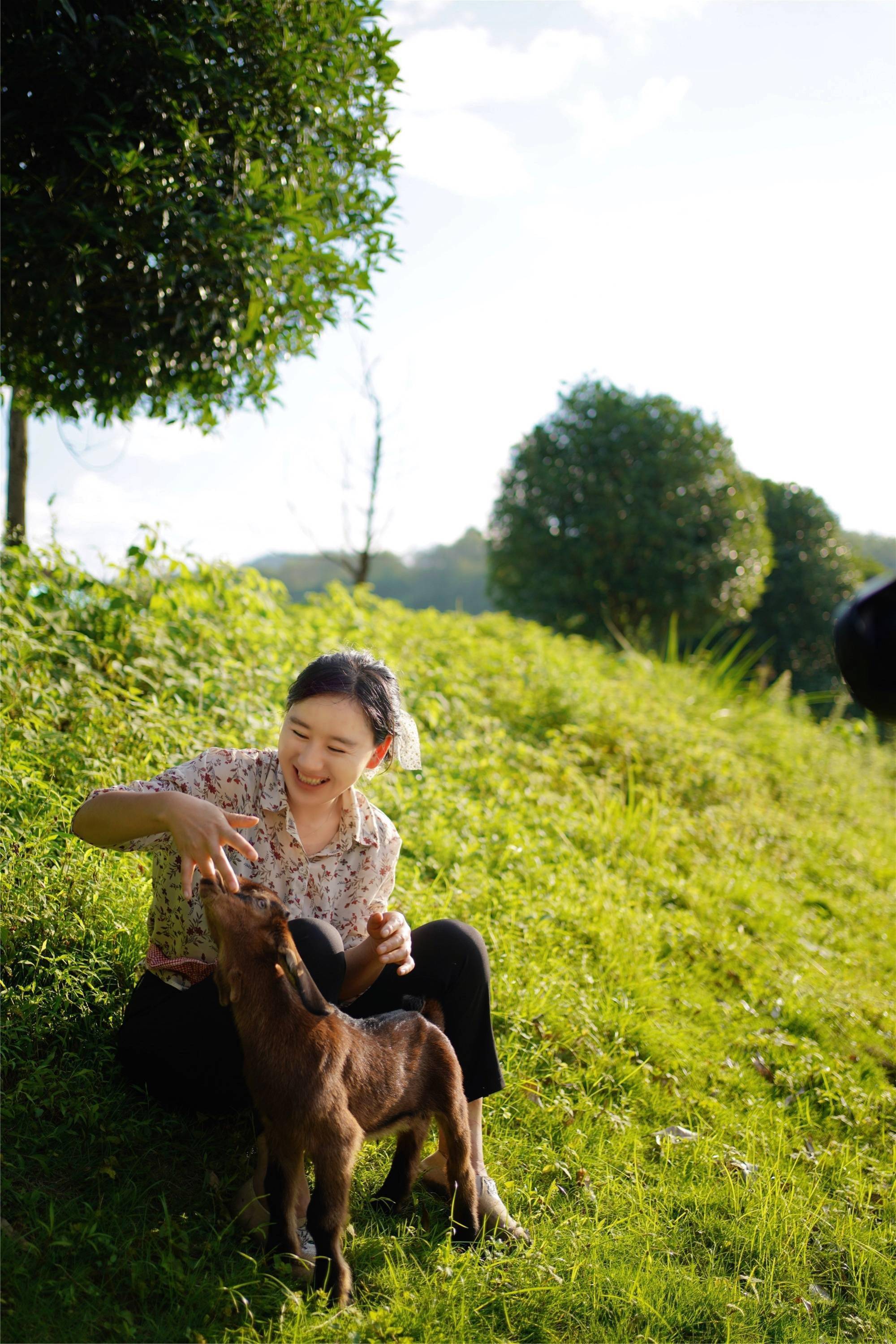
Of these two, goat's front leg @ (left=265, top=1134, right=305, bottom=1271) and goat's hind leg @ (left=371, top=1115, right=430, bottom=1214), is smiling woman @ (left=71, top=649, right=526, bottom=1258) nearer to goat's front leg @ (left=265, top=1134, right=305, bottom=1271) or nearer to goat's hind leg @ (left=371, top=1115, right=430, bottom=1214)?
goat's hind leg @ (left=371, top=1115, right=430, bottom=1214)

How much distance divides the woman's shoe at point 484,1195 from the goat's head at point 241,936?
85cm

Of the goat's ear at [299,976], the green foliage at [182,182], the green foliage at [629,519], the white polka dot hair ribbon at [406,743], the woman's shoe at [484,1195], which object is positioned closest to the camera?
the goat's ear at [299,976]

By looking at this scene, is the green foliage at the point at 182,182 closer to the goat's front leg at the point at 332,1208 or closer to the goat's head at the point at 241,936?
the goat's head at the point at 241,936

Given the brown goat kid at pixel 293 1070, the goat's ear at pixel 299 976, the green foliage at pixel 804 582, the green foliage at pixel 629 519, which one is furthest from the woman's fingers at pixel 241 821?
the green foliage at pixel 804 582

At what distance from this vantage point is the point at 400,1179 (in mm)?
2398

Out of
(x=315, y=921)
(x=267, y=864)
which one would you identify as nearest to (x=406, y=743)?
(x=267, y=864)

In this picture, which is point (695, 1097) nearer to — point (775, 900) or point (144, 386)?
point (775, 900)

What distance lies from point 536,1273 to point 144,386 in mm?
4341

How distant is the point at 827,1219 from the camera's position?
2.85m

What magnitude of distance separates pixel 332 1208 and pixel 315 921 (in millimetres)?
596

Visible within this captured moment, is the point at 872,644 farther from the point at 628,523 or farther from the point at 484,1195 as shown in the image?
the point at 628,523

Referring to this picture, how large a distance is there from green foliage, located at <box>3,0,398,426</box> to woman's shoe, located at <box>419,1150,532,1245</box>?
3637 mm

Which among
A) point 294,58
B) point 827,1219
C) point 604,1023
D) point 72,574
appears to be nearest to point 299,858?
point 604,1023

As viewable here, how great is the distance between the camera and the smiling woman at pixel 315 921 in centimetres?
227
